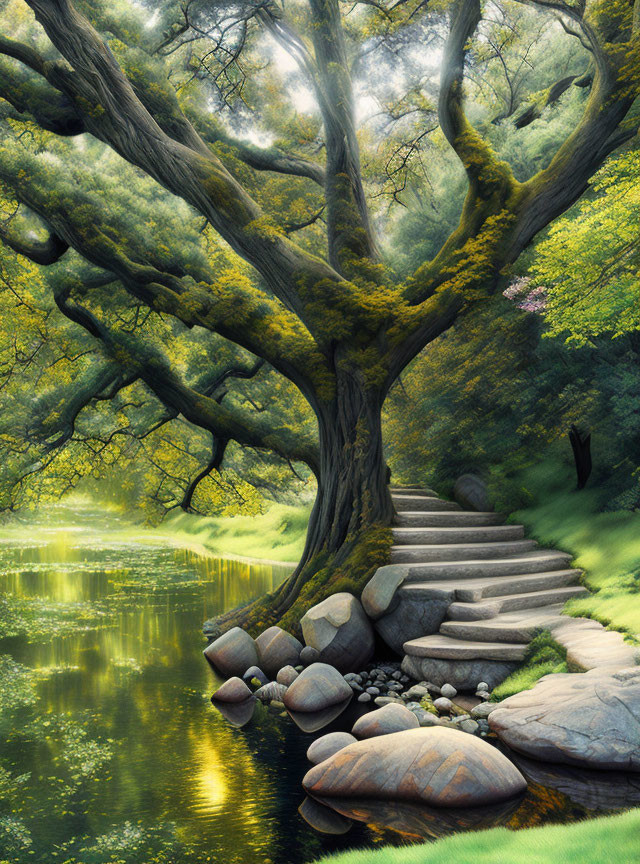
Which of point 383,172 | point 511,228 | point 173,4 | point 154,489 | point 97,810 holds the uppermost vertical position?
point 173,4

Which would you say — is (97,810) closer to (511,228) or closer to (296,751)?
(296,751)

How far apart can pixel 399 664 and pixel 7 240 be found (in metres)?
9.33

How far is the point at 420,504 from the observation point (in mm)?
13797

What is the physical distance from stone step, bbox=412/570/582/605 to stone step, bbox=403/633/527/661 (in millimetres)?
694

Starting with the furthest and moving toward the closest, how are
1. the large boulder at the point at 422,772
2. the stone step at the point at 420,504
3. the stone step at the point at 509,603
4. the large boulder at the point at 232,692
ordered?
the stone step at the point at 420,504 → the stone step at the point at 509,603 → the large boulder at the point at 232,692 → the large boulder at the point at 422,772

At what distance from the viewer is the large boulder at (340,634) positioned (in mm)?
9500

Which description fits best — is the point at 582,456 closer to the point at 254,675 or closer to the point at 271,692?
the point at 254,675

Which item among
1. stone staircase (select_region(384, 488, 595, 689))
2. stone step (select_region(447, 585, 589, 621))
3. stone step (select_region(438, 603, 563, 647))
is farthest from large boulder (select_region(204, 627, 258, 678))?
stone step (select_region(447, 585, 589, 621))

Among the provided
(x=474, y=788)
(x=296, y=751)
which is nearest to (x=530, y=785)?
(x=474, y=788)

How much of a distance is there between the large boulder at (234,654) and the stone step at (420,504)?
4.39m

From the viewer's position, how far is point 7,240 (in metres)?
12.4

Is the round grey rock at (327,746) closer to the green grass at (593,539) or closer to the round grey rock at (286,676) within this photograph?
the round grey rock at (286,676)

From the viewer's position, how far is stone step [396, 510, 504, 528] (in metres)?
11.9

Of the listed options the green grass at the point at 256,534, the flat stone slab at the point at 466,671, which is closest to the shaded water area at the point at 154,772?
the flat stone slab at the point at 466,671
